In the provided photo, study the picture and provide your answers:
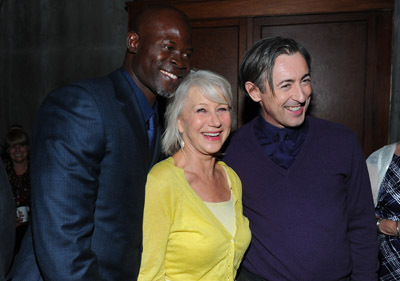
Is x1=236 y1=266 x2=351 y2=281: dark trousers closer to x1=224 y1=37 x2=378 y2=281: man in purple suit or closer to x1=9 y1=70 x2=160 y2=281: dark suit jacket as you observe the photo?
x1=224 y1=37 x2=378 y2=281: man in purple suit

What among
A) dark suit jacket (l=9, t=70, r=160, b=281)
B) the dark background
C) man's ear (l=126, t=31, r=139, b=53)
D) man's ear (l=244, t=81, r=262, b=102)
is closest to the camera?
dark suit jacket (l=9, t=70, r=160, b=281)

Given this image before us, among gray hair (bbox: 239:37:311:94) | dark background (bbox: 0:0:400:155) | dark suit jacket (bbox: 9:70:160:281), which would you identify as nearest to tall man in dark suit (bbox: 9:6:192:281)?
dark suit jacket (bbox: 9:70:160:281)

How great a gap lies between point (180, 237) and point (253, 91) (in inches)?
29.7

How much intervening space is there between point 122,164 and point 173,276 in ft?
1.70

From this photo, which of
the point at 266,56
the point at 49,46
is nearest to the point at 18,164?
the point at 49,46

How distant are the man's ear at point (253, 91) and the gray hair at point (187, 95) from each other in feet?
0.46

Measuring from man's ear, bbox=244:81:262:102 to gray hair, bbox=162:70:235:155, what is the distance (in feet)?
0.46

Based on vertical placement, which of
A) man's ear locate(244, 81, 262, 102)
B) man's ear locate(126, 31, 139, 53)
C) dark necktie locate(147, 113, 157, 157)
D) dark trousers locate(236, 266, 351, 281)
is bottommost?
dark trousers locate(236, 266, 351, 281)

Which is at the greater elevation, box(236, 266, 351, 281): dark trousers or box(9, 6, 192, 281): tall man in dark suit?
box(9, 6, 192, 281): tall man in dark suit

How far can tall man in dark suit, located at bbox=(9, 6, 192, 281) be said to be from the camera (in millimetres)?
1049

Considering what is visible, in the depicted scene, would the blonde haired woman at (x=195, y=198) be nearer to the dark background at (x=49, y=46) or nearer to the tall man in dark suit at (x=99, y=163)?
the tall man in dark suit at (x=99, y=163)

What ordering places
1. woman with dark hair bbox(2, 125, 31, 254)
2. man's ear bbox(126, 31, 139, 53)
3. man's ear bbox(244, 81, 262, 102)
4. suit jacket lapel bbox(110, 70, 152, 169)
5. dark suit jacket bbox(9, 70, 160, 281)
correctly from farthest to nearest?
woman with dark hair bbox(2, 125, 31, 254) → man's ear bbox(244, 81, 262, 102) → man's ear bbox(126, 31, 139, 53) → suit jacket lapel bbox(110, 70, 152, 169) → dark suit jacket bbox(9, 70, 160, 281)

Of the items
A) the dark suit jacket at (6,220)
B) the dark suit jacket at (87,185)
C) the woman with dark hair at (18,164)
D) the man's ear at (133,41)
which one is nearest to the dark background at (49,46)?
the woman with dark hair at (18,164)

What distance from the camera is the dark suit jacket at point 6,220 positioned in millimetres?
1077
